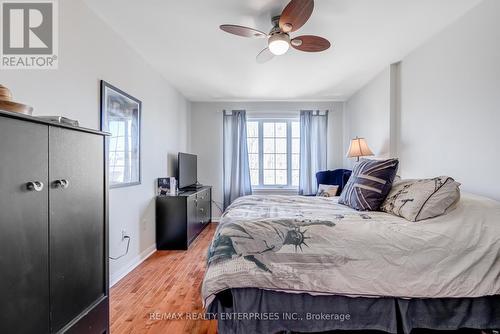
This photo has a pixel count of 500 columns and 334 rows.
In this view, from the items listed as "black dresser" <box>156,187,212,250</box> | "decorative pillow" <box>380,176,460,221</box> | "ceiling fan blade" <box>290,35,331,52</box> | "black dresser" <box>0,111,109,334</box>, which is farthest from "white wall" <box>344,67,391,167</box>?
"black dresser" <box>0,111,109,334</box>

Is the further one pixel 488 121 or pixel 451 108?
pixel 451 108

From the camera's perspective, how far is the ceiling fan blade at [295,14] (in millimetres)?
1721

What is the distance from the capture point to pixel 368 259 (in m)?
1.41

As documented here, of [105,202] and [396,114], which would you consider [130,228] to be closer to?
[105,202]

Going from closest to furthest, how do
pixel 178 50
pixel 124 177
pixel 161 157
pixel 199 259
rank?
pixel 124 177, pixel 178 50, pixel 199 259, pixel 161 157

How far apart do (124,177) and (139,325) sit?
4.66 feet

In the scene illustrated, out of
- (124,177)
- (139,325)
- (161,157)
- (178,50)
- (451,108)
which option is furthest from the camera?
(161,157)

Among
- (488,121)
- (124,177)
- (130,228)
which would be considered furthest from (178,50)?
(488,121)

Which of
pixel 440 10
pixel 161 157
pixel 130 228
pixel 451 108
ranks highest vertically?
pixel 440 10

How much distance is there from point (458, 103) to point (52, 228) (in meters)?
2.94

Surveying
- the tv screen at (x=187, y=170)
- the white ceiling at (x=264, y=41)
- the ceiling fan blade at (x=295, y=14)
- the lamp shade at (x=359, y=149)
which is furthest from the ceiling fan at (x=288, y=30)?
the tv screen at (x=187, y=170)

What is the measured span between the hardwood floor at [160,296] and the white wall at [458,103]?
2379 millimetres

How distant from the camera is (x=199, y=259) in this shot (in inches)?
119

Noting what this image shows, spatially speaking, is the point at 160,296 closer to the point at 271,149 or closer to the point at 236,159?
the point at 236,159
